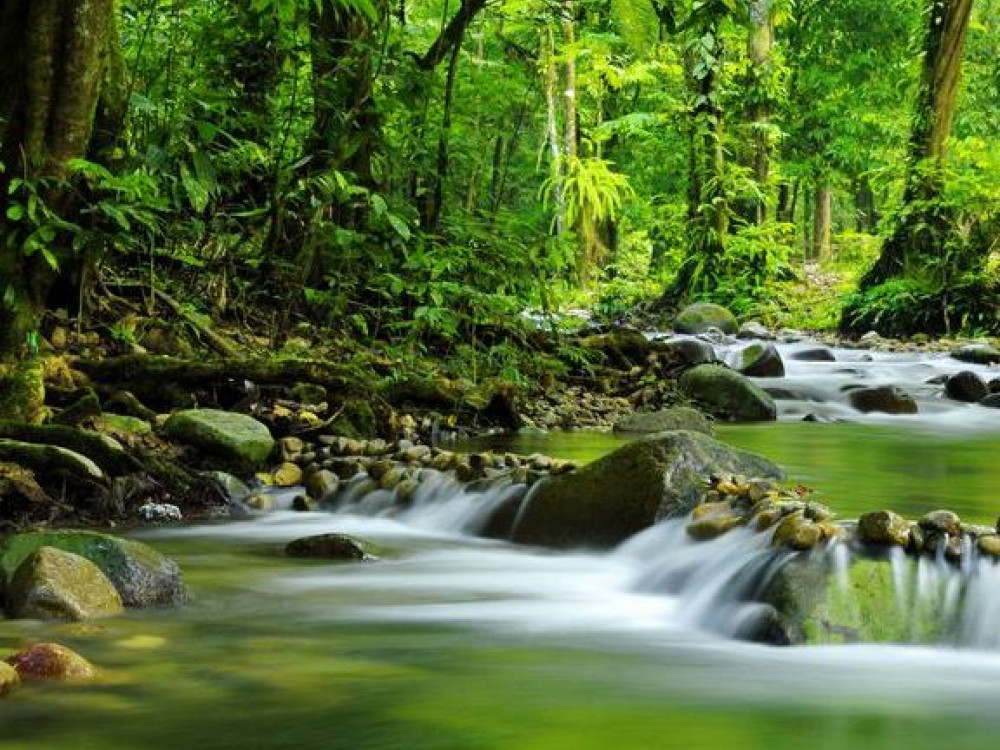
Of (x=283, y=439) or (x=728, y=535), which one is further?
(x=283, y=439)

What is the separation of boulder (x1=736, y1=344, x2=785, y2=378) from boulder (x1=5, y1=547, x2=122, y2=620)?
9.01 metres

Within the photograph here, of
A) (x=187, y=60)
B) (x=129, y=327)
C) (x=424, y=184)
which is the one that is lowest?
(x=129, y=327)

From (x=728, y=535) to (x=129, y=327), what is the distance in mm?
3847

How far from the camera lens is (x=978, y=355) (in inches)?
516

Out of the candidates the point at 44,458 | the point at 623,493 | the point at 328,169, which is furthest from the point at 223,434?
the point at 328,169

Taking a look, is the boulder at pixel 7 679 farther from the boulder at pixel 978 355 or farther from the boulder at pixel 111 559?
the boulder at pixel 978 355

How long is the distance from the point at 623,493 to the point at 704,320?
37.0 ft

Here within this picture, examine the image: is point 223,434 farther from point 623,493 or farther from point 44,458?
point 623,493

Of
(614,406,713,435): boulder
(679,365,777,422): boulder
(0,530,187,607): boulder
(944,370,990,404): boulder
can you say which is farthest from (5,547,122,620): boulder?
(944,370,990,404): boulder

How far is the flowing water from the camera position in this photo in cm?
260

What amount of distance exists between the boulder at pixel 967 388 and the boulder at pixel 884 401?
54 cm

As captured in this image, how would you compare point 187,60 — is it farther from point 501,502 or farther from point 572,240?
point 501,502

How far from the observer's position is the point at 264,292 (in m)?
7.88

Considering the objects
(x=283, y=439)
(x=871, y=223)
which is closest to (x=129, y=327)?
(x=283, y=439)
